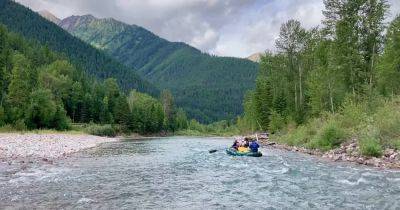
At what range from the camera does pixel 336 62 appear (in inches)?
1914

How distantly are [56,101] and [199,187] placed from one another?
87397 mm

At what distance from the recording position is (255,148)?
37688mm

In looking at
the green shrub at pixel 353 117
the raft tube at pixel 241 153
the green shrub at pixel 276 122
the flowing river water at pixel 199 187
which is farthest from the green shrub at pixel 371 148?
the green shrub at pixel 276 122

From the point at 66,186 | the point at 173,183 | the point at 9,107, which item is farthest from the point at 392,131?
the point at 9,107

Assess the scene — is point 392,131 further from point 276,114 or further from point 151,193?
point 276,114

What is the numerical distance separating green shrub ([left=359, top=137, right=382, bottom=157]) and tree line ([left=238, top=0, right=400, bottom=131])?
1103cm

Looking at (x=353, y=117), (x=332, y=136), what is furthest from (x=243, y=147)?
(x=353, y=117)

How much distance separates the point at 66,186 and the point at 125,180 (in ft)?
11.4

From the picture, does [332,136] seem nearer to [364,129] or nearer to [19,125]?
[364,129]

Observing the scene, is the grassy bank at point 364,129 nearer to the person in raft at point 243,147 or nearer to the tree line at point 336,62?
the tree line at point 336,62

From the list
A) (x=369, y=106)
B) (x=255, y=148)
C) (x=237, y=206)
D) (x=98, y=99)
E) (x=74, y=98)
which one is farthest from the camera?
(x=98, y=99)

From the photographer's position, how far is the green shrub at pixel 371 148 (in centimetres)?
2943

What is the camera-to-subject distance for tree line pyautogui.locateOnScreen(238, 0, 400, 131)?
4575 centimetres

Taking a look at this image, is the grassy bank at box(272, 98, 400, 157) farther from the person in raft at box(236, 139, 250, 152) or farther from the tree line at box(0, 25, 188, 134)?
the tree line at box(0, 25, 188, 134)
